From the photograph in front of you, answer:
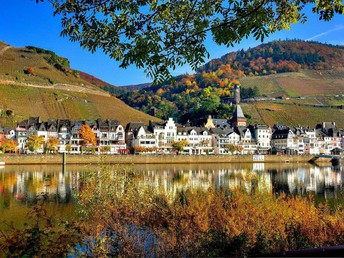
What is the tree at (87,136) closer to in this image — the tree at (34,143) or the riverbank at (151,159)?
the tree at (34,143)

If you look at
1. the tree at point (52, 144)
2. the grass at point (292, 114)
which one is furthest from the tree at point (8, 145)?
the grass at point (292, 114)

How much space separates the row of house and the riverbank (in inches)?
550

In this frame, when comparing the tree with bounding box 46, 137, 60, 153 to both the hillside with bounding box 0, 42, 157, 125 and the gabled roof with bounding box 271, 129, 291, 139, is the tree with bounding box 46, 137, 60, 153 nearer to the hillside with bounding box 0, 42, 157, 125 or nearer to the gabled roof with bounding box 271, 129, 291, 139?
the hillside with bounding box 0, 42, 157, 125

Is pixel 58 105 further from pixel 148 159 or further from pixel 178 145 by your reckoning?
pixel 148 159

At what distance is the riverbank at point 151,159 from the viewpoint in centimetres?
7756

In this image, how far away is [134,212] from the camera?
1645 centimetres

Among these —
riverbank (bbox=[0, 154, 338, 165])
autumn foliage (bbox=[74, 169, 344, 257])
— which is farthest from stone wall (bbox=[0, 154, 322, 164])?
autumn foliage (bbox=[74, 169, 344, 257])

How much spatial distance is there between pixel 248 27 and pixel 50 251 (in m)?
7.30

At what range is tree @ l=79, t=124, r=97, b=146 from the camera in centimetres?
10185

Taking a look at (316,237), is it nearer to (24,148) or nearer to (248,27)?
(248,27)

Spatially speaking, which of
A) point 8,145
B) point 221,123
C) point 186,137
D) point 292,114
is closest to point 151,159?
point 186,137

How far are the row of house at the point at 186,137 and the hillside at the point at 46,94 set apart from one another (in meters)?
14.0

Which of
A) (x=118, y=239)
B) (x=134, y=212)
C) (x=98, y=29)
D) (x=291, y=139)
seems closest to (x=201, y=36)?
(x=98, y=29)

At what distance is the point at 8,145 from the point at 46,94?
5714 cm
